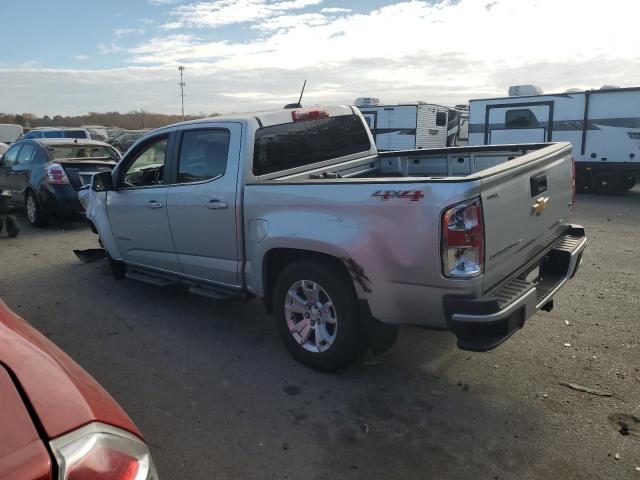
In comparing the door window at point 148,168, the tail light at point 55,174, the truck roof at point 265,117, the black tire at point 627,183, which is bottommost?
the black tire at point 627,183

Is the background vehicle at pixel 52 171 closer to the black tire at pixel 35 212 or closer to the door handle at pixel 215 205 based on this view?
the black tire at pixel 35 212

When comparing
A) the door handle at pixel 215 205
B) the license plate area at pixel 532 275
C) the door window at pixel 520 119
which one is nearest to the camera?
the license plate area at pixel 532 275

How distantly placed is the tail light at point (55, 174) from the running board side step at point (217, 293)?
230 inches

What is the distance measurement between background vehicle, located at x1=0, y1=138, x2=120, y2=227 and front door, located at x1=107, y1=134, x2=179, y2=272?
4.22 metres

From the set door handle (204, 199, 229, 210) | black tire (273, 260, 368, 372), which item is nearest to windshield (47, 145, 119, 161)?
door handle (204, 199, 229, 210)

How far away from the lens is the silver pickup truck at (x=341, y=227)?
3102 mm

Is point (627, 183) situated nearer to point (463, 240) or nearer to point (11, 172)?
point (463, 240)

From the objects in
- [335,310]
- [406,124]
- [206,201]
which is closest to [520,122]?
[406,124]

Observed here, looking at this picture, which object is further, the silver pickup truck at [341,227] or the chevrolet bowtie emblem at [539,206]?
the chevrolet bowtie emblem at [539,206]

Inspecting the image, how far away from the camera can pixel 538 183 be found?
3.62 m

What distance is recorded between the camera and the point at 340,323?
3682 millimetres

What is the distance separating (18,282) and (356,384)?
4.85 m

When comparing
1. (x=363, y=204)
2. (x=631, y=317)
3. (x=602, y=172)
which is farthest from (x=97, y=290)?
(x=602, y=172)

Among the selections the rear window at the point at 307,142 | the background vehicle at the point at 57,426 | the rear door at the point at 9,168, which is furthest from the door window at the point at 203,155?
the rear door at the point at 9,168
